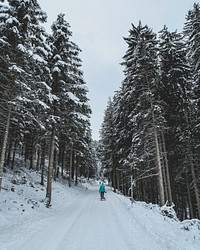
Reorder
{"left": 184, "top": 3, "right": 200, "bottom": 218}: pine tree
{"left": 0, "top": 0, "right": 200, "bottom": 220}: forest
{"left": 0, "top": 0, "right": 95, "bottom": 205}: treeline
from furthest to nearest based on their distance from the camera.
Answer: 1. {"left": 184, "top": 3, "right": 200, "bottom": 218}: pine tree
2. {"left": 0, "top": 0, "right": 200, "bottom": 220}: forest
3. {"left": 0, "top": 0, "right": 95, "bottom": 205}: treeline

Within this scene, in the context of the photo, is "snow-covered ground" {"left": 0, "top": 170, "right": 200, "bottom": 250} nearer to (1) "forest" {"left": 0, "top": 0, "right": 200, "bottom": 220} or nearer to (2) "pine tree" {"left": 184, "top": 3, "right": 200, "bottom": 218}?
(1) "forest" {"left": 0, "top": 0, "right": 200, "bottom": 220}

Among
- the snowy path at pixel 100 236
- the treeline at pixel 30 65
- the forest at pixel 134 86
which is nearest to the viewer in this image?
the snowy path at pixel 100 236

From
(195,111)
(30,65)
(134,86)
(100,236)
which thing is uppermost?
(134,86)

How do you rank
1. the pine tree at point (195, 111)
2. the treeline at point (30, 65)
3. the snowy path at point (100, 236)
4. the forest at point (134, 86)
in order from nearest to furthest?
the snowy path at point (100, 236) < the treeline at point (30, 65) < the forest at point (134, 86) < the pine tree at point (195, 111)

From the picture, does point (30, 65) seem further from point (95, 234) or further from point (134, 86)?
point (95, 234)

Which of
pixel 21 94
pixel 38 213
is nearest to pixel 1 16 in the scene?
→ pixel 21 94

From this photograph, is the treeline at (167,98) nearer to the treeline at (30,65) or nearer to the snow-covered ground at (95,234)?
the treeline at (30,65)

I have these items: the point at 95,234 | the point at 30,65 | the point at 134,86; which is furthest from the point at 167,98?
the point at 95,234

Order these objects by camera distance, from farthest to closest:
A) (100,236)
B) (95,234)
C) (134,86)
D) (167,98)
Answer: (167,98) < (134,86) < (95,234) < (100,236)

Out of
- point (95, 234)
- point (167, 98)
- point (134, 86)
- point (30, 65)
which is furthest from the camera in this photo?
point (167, 98)

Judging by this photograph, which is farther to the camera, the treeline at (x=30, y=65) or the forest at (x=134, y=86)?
the forest at (x=134, y=86)

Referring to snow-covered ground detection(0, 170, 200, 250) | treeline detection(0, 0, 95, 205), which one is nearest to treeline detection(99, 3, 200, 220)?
treeline detection(0, 0, 95, 205)

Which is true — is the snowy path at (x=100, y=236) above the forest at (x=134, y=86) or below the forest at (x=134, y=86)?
below

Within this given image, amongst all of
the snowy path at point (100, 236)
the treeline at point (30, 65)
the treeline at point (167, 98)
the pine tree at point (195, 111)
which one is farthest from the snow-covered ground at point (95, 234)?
the pine tree at point (195, 111)
